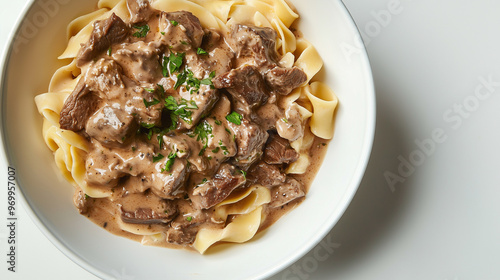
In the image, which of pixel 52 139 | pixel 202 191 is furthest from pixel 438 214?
pixel 52 139

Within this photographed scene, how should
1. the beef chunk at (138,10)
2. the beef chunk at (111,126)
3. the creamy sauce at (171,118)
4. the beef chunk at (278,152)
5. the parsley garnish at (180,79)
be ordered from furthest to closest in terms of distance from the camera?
1. the beef chunk at (278,152)
2. the beef chunk at (138,10)
3. the parsley garnish at (180,79)
4. the creamy sauce at (171,118)
5. the beef chunk at (111,126)

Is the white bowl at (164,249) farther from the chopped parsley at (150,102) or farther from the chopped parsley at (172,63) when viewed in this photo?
the chopped parsley at (150,102)

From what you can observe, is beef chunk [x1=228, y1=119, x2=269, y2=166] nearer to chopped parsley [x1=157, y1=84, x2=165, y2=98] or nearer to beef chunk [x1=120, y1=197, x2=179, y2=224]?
chopped parsley [x1=157, y1=84, x2=165, y2=98]

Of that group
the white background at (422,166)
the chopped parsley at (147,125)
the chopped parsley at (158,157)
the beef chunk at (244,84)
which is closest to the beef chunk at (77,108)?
the chopped parsley at (147,125)

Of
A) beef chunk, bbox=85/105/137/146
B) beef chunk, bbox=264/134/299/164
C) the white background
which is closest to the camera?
beef chunk, bbox=85/105/137/146

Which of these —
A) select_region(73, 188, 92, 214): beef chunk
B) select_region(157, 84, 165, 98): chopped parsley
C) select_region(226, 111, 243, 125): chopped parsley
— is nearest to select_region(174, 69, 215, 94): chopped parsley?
select_region(157, 84, 165, 98): chopped parsley

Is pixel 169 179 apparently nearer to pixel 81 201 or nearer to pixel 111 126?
pixel 111 126
